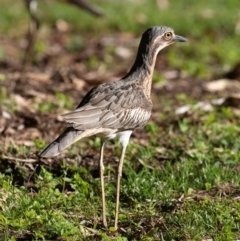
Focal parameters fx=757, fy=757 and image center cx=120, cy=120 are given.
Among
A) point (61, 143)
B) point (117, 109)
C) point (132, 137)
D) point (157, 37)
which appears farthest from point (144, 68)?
point (132, 137)

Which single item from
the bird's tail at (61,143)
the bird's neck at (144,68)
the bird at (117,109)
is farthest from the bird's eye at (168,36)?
the bird's tail at (61,143)

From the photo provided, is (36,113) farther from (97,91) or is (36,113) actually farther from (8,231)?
(8,231)

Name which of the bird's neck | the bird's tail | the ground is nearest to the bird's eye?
the bird's neck

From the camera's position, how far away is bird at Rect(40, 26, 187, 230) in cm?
533

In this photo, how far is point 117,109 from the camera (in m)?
5.68

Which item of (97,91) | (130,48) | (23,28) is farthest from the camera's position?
(23,28)

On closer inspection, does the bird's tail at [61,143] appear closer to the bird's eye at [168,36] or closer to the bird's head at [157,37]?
the bird's head at [157,37]

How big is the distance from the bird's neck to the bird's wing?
0.30ft

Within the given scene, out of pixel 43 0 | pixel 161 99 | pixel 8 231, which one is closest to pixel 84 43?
pixel 43 0

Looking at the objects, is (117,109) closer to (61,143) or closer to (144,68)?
(144,68)

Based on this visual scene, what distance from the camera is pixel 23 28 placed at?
40.6 feet

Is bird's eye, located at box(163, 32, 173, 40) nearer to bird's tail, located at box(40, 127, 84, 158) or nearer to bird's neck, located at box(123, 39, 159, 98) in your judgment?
bird's neck, located at box(123, 39, 159, 98)

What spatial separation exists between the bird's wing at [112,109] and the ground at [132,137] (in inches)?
25.1

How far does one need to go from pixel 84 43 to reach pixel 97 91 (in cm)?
608
